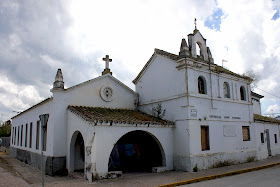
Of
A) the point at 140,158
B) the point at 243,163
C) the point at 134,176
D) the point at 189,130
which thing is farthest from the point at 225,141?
the point at 134,176

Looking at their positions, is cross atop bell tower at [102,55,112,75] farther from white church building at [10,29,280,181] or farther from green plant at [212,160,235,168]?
green plant at [212,160,235,168]

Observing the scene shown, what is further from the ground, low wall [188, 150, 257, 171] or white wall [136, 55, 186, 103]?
white wall [136, 55, 186, 103]

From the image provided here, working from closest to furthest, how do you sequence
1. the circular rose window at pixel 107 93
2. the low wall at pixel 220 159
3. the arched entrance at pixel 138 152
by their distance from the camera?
the low wall at pixel 220 159
the arched entrance at pixel 138 152
the circular rose window at pixel 107 93

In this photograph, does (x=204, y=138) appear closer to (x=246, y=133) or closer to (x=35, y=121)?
(x=246, y=133)

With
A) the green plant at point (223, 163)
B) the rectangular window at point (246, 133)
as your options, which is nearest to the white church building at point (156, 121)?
the rectangular window at point (246, 133)

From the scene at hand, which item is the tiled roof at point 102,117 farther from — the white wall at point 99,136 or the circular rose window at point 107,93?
the circular rose window at point 107,93

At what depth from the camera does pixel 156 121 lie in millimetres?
12148

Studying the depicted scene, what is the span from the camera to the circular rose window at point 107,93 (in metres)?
13.5

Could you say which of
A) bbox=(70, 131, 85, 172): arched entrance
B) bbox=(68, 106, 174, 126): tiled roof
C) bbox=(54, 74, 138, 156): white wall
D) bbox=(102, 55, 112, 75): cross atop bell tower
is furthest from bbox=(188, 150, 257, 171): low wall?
bbox=(102, 55, 112, 75): cross atop bell tower

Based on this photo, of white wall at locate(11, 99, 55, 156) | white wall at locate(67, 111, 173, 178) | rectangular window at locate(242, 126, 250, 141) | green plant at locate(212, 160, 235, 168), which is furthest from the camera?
rectangular window at locate(242, 126, 250, 141)

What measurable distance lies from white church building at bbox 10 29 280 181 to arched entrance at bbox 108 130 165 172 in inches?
2.2

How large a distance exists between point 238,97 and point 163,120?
5.53 meters

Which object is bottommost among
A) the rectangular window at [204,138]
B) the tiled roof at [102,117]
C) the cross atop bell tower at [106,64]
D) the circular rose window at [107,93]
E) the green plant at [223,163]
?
the green plant at [223,163]

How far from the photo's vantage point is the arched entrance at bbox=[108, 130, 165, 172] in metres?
12.8
